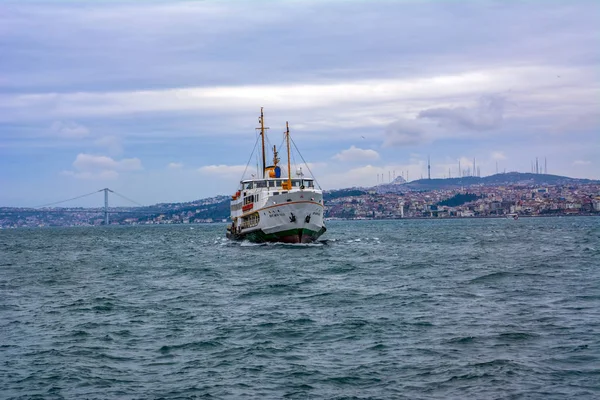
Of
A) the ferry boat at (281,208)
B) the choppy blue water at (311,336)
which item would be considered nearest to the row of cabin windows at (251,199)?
the ferry boat at (281,208)

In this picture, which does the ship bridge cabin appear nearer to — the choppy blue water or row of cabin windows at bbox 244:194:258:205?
row of cabin windows at bbox 244:194:258:205

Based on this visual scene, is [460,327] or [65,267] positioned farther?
[65,267]

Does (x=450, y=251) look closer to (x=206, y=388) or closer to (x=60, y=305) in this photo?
(x=60, y=305)

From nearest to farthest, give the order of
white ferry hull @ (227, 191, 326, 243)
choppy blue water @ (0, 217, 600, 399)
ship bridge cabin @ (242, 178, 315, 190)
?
choppy blue water @ (0, 217, 600, 399) → white ferry hull @ (227, 191, 326, 243) → ship bridge cabin @ (242, 178, 315, 190)

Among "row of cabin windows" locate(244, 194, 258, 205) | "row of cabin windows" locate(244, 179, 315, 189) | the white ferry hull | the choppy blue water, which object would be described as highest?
"row of cabin windows" locate(244, 179, 315, 189)

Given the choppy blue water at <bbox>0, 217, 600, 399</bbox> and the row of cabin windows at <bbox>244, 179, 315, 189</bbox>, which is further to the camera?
the row of cabin windows at <bbox>244, 179, 315, 189</bbox>

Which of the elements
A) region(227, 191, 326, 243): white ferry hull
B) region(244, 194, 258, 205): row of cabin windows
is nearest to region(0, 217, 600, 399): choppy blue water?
region(227, 191, 326, 243): white ferry hull

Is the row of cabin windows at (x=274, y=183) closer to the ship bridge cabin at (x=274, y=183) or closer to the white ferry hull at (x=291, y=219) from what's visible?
the ship bridge cabin at (x=274, y=183)

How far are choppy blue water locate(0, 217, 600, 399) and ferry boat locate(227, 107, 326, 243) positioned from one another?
21348mm

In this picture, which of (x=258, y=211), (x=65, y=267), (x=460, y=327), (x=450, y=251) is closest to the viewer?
(x=460, y=327)

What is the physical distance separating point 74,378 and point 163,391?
8.61ft

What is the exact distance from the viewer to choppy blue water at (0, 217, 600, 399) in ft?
53.1

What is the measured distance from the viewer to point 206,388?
16.2 m

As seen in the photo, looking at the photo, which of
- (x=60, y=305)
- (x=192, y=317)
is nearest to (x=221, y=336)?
(x=192, y=317)
